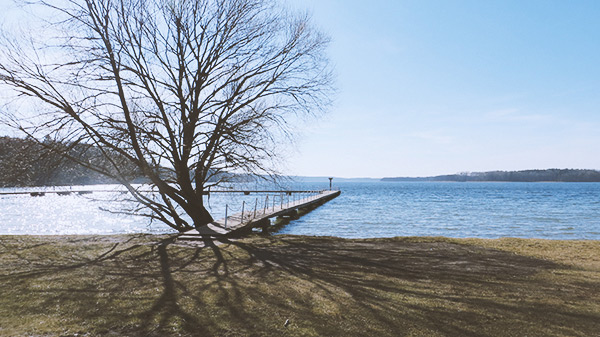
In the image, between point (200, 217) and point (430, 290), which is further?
point (200, 217)

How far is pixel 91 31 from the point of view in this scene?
41.3 feet

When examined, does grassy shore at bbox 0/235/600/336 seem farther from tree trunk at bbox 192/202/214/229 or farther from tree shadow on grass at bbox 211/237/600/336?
tree trunk at bbox 192/202/214/229

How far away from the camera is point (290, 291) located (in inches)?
254

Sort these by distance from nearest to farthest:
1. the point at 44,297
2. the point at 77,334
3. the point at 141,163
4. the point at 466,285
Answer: the point at 77,334 < the point at 44,297 < the point at 466,285 < the point at 141,163

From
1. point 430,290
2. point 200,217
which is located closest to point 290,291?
point 430,290

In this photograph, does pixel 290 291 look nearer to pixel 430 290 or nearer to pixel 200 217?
pixel 430 290

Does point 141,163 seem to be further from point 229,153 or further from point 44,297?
point 44,297

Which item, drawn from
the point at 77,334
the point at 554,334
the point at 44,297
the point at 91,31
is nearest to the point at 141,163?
the point at 91,31

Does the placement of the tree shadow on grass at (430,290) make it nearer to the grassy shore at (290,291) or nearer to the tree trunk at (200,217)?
the grassy shore at (290,291)

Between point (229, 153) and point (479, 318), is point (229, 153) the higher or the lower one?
the higher one

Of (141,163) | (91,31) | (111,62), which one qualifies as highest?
(91,31)

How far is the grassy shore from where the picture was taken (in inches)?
192

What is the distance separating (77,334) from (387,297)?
4.08 m

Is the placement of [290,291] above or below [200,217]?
below
